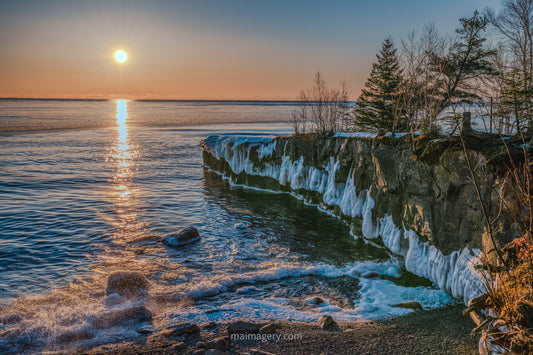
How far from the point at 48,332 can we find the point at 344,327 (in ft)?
22.1

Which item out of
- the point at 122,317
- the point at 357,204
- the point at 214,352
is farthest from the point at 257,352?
the point at 357,204

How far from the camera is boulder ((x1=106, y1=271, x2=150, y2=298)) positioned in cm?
1024

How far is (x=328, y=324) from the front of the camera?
28.0 feet

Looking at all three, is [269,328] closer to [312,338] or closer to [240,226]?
[312,338]

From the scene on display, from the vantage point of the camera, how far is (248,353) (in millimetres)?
7367

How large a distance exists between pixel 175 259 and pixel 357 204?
8.20m

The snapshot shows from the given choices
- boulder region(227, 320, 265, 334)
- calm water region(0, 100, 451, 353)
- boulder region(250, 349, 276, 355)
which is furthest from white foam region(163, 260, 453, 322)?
boulder region(250, 349, 276, 355)

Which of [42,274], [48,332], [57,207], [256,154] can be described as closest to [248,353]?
[48,332]

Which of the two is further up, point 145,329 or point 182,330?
point 182,330

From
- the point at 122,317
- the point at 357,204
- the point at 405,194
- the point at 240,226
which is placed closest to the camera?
the point at 122,317

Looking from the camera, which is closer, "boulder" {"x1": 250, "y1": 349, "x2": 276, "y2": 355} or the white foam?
"boulder" {"x1": 250, "y1": 349, "x2": 276, "y2": 355}

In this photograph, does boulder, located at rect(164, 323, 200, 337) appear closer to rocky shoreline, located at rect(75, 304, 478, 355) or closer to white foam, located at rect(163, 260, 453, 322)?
rocky shoreline, located at rect(75, 304, 478, 355)

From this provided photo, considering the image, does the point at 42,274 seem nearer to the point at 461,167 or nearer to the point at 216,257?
the point at 216,257

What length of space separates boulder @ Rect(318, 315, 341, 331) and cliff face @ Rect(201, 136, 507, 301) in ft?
11.8
